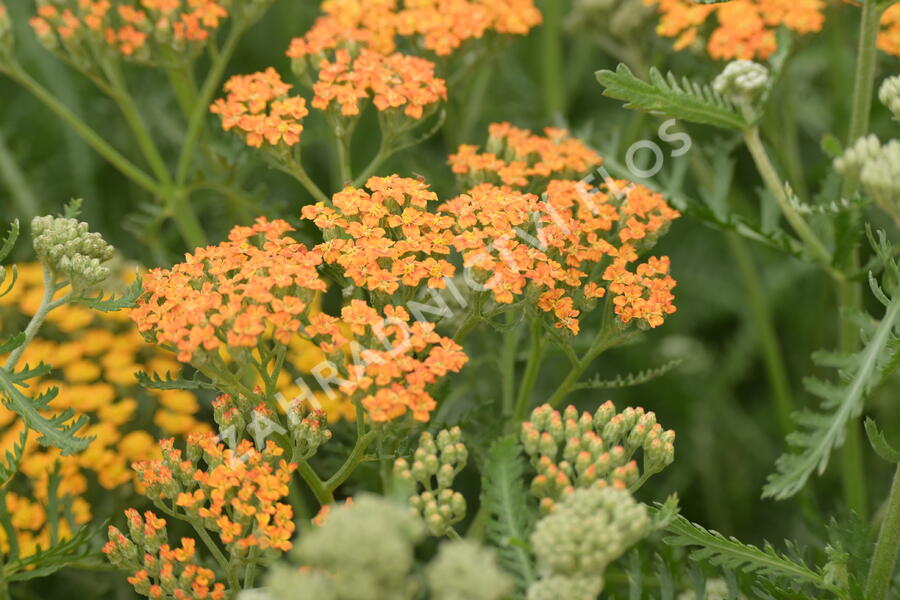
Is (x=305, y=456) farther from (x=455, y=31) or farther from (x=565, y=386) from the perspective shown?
(x=455, y=31)

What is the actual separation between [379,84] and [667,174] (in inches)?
57.8

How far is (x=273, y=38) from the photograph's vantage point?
15.7ft

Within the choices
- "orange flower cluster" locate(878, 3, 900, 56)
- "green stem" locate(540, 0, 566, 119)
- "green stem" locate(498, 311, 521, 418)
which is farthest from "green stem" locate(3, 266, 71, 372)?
"orange flower cluster" locate(878, 3, 900, 56)

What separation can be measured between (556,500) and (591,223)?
724 millimetres

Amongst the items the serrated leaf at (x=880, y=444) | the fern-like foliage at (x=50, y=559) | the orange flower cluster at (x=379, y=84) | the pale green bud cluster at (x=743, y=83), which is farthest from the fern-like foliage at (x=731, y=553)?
the fern-like foliage at (x=50, y=559)

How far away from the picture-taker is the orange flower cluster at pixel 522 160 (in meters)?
2.81

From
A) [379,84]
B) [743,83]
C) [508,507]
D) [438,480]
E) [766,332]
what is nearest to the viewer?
[508,507]

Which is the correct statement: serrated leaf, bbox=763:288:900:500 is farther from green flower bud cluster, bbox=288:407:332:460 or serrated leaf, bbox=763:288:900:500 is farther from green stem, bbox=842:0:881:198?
green flower bud cluster, bbox=288:407:332:460

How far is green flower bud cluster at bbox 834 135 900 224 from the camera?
219 centimetres

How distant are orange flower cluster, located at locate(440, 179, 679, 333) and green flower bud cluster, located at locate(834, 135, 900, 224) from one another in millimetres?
494

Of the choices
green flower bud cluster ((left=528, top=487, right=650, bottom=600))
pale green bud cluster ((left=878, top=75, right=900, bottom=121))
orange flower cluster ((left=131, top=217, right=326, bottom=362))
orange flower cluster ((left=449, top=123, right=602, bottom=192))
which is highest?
pale green bud cluster ((left=878, top=75, right=900, bottom=121))

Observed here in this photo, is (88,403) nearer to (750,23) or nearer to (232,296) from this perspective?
(232,296)

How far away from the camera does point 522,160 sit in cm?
288

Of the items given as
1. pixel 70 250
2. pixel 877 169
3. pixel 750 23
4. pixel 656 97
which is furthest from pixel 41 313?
pixel 750 23
